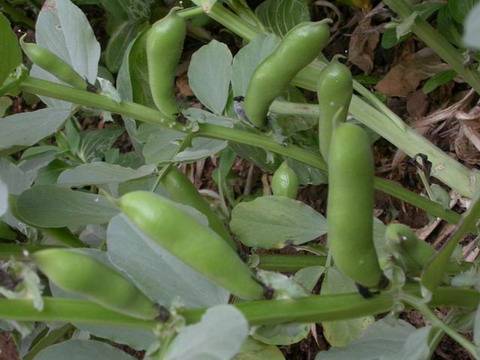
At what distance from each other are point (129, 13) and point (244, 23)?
1.75ft

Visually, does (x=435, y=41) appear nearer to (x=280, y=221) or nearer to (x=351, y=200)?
(x=280, y=221)

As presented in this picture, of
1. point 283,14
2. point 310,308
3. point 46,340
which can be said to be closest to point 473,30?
point 310,308

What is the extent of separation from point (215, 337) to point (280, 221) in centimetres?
49

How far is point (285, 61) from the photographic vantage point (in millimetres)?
914

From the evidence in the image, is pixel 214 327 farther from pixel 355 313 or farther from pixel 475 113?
pixel 475 113

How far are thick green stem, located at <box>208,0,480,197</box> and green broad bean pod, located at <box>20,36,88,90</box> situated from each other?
32cm

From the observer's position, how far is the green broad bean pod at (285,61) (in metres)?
0.88

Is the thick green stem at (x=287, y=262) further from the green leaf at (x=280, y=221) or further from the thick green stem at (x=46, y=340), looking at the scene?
the thick green stem at (x=46, y=340)

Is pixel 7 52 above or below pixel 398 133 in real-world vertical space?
above

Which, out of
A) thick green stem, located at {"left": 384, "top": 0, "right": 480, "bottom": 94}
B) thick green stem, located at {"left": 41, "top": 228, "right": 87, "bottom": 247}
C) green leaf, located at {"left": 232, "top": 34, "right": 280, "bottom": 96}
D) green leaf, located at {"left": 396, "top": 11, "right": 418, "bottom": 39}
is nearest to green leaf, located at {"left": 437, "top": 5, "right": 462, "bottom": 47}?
thick green stem, located at {"left": 384, "top": 0, "right": 480, "bottom": 94}

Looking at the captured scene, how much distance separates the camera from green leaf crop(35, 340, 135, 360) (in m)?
0.87

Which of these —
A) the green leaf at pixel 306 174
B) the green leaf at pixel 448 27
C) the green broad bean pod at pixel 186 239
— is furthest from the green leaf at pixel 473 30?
the green leaf at pixel 448 27

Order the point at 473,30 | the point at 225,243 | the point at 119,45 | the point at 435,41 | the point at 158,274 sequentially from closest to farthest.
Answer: the point at 473,30 → the point at 225,243 → the point at 158,274 → the point at 435,41 → the point at 119,45

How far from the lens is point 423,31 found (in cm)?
124
